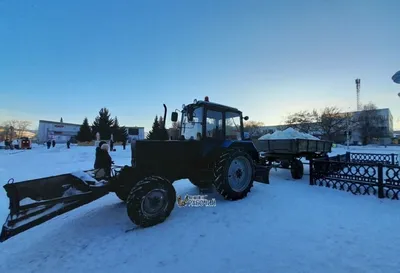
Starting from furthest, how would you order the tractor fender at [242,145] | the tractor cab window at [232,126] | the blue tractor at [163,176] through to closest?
the tractor cab window at [232,126], the tractor fender at [242,145], the blue tractor at [163,176]

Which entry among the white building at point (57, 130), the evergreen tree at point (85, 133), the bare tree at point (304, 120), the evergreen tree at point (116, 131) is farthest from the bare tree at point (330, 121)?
the white building at point (57, 130)

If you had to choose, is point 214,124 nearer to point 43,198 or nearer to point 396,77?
point 43,198

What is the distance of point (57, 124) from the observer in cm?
6975

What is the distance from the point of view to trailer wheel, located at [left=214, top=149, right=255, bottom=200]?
5.43 meters

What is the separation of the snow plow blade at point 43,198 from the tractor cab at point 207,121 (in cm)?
264

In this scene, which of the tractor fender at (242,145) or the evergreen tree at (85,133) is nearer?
the tractor fender at (242,145)

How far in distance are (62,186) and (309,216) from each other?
518 centimetres

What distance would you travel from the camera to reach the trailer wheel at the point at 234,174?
5.43m

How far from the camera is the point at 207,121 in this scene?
19.5 feet

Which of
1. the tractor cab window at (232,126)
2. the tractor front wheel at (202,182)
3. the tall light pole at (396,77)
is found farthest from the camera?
the tall light pole at (396,77)

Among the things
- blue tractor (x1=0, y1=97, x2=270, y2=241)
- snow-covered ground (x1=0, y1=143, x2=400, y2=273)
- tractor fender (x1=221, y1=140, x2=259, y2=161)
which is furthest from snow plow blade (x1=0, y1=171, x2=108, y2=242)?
tractor fender (x1=221, y1=140, x2=259, y2=161)

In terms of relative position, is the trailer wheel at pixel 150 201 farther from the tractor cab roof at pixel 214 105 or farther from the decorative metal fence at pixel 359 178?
the decorative metal fence at pixel 359 178

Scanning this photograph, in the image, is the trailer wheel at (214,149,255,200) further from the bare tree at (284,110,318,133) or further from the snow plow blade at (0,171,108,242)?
the bare tree at (284,110,318,133)

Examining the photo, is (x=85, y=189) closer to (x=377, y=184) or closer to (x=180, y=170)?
(x=180, y=170)
